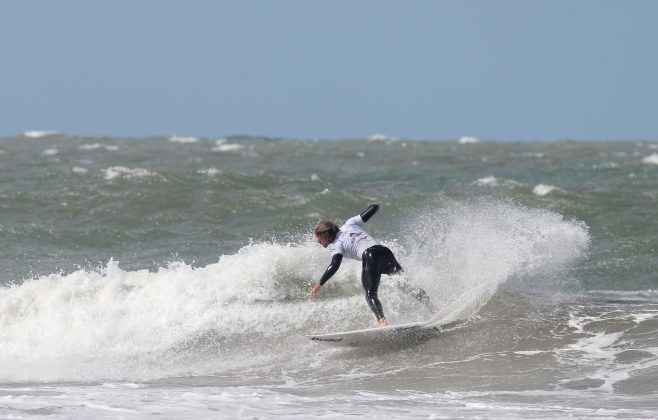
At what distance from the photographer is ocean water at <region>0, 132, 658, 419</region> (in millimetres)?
9164

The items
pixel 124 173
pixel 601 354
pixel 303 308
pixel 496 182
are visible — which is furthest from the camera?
pixel 496 182

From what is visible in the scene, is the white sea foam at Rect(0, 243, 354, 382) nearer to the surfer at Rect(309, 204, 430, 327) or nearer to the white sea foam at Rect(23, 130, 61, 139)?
the surfer at Rect(309, 204, 430, 327)

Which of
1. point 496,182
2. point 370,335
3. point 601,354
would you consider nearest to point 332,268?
point 370,335

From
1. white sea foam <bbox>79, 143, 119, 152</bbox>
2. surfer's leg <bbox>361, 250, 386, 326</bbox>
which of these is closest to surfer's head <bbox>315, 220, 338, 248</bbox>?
surfer's leg <bbox>361, 250, 386, 326</bbox>

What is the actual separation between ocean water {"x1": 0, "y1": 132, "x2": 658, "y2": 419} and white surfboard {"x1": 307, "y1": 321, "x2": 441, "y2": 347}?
0.13 m

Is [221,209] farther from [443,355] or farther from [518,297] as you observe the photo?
[443,355]

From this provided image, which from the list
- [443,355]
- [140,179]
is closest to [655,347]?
[443,355]

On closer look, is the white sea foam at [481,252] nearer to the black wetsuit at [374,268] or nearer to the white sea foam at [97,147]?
the black wetsuit at [374,268]

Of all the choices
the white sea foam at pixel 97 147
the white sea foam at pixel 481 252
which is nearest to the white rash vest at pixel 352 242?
the white sea foam at pixel 481 252

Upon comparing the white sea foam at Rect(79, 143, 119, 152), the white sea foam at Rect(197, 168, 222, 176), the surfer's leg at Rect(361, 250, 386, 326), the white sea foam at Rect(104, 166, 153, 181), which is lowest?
the surfer's leg at Rect(361, 250, 386, 326)

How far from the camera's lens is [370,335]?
1102 cm

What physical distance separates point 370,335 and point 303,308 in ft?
6.63

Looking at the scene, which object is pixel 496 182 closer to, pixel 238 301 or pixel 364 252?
pixel 238 301

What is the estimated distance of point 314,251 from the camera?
14148 mm
